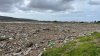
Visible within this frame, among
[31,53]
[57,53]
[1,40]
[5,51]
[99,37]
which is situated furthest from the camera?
[1,40]

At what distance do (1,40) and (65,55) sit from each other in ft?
66.7

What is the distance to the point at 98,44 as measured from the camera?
1516cm

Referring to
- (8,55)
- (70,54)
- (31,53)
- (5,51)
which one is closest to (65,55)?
(70,54)

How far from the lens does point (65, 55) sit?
1397 centimetres

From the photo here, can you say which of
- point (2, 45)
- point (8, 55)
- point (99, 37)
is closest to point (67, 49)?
point (99, 37)

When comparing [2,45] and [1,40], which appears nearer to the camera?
[2,45]

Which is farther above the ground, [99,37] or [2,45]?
[99,37]

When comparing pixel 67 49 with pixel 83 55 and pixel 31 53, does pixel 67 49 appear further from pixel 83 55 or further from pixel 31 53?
pixel 31 53

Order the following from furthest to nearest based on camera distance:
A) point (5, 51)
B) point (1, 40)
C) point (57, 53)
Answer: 1. point (1, 40)
2. point (5, 51)
3. point (57, 53)

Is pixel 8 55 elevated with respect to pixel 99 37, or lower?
lower

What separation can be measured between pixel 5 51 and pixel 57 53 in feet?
37.4

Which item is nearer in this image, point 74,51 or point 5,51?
point 74,51

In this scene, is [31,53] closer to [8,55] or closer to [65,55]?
[8,55]

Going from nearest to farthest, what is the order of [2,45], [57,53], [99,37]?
[57,53], [99,37], [2,45]
